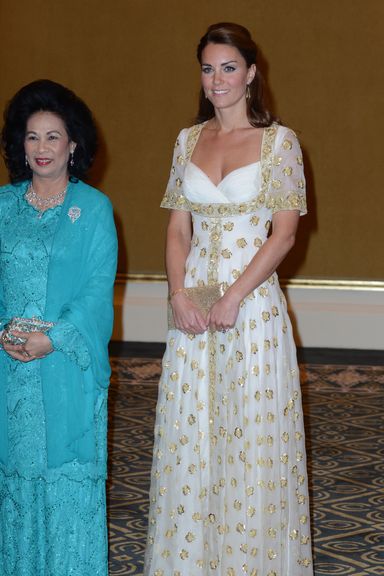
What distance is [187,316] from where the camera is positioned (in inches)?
152

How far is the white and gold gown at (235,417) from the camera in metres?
3.87

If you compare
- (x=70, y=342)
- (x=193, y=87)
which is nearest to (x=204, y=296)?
(x=70, y=342)

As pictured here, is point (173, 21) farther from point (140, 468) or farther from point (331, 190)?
point (140, 468)

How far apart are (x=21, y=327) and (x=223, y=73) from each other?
117 cm

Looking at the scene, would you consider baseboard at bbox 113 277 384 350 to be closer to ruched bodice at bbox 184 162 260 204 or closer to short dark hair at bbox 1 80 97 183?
ruched bodice at bbox 184 162 260 204

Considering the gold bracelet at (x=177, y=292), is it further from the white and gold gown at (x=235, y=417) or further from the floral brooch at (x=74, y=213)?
the floral brooch at (x=74, y=213)

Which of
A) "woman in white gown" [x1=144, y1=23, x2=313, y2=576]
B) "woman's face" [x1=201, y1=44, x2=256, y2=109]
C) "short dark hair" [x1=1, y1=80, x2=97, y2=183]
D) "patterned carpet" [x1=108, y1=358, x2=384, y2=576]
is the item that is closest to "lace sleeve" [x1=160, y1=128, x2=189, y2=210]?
"woman in white gown" [x1=144, y1=23, x2=313, y2=576]

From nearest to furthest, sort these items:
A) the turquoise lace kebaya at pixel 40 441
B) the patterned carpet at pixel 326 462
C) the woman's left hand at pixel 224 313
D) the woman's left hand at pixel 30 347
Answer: the woman's left hand at pixel 30 347 → the turquoise lace kebaya at pixel 40 441 → the woman's left hand at pixel 224 313 → the patterned carpet at pixel 326 462

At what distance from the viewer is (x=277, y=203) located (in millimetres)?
3885

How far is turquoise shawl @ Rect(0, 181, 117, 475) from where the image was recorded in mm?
3496

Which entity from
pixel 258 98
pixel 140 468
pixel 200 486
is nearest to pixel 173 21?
pixel 140 468

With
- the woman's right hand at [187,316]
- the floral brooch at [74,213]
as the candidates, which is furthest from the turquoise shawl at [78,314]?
the woman's right hand at [187,316]

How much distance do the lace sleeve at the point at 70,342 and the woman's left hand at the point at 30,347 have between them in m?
0.02

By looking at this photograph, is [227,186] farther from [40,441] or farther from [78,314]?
[40,441]
